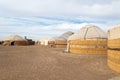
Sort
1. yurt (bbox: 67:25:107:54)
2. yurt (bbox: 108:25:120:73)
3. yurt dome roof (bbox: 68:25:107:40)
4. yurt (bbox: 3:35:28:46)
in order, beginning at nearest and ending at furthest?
yurt (bbox: 108:25:120:73)
yurt (bbox: 67:25:107:54)
yurt dome roof (bbox: 68:25:107:40)
yurt (bbox: 3:35:28:46)

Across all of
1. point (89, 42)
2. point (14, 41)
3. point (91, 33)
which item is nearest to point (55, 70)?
point (89, 42)

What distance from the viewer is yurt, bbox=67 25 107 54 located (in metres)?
29.3

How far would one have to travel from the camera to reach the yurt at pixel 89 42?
2934 cm

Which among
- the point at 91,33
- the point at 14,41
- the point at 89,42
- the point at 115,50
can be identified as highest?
the point at 91,33

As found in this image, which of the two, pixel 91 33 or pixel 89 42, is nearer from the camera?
pixel 89 42

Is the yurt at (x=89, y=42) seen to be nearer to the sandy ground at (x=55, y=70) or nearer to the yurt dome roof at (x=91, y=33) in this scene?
the yurt dome roof at (x=91, y=33)

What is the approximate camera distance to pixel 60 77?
42.2 ft

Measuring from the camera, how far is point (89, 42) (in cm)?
2972

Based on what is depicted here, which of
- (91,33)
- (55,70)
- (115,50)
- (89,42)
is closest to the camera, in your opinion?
(115,50)

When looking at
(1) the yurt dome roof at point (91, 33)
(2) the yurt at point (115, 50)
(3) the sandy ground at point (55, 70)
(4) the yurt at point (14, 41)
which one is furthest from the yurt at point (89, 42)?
(4) the yurt at point (14, 41)

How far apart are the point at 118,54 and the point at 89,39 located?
Result: 1613 cm

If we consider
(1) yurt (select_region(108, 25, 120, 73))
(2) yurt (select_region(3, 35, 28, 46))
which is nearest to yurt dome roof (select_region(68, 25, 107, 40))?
(1) yurt (select_region(108, 25, 120, 73))

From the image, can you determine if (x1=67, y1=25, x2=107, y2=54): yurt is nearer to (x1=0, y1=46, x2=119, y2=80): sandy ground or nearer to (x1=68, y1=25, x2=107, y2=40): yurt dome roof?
(x1=68, y1=25, x2=107, y2=40): yurt dome roof

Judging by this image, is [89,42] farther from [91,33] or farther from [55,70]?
[55,70]
